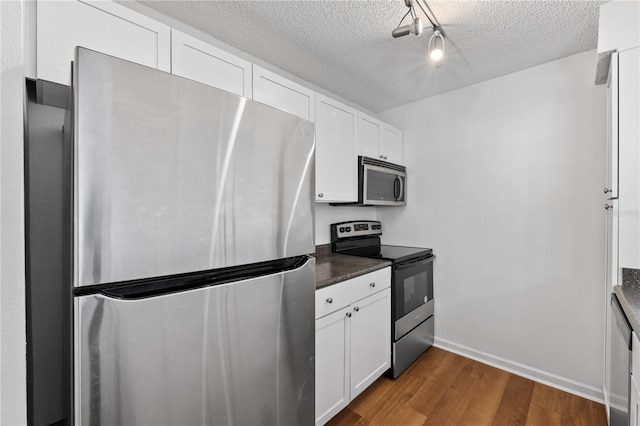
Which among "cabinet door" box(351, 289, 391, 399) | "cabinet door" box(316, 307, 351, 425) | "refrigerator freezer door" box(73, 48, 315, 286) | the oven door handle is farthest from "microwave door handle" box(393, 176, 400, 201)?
"refrigerator freezer door" box(73, 48, 315, 286)

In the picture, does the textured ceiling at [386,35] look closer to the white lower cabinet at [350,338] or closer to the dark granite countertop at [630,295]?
the dark granite countertop at [630,295]

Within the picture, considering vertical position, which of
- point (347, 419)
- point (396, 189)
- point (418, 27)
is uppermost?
point (418, 27)

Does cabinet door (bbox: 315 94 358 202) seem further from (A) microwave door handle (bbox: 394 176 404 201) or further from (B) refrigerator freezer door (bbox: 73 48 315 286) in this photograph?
(B) refrigerator freezer door (bbox: 73 48 315 286)

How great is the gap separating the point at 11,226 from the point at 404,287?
218cm

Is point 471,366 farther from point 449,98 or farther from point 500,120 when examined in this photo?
point 449,98

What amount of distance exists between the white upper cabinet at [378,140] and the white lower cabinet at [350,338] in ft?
3.51

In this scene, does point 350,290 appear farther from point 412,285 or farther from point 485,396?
point 485,396

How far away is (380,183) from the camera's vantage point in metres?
2.54

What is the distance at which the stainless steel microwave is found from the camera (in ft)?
7.79

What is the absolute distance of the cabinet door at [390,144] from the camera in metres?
2.64

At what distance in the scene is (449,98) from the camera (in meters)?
2.59

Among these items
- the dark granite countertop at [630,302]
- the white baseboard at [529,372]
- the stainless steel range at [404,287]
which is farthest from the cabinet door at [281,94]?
the white baseboard at [529,372]

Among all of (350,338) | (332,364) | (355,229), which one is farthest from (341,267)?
(355,229)

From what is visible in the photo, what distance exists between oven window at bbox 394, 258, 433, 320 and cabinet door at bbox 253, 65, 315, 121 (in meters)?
1.38
